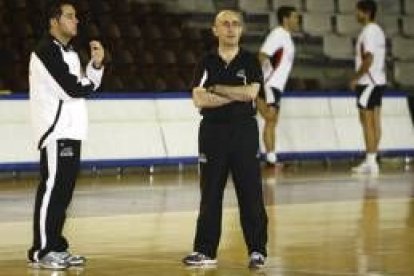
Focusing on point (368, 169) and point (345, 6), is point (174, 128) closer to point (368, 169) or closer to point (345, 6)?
point (368, 169)

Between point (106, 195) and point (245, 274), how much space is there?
23.3 feet

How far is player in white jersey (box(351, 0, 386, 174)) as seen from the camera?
65.9 ft

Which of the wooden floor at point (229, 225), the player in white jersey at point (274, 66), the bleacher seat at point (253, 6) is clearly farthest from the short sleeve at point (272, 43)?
the bleacher seat at point (253, 6)

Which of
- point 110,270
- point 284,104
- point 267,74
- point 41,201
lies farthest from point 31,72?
point 284,104

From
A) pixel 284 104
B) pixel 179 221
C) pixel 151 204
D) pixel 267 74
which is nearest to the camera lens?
pixel 179 221

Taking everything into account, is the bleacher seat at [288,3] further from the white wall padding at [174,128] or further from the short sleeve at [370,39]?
the short sleeve at [370,39]

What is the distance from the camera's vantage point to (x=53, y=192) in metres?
9.57

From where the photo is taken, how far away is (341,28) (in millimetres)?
27141

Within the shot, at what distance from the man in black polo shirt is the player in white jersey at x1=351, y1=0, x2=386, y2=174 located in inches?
418

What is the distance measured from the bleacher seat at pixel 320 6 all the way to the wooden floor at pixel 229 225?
8.12 m

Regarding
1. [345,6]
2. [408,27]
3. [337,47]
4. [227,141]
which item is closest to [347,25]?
[345,6]

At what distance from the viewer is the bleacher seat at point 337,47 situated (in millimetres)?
26812

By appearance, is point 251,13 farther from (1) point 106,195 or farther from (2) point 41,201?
(2) point 41,201

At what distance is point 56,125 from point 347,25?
60.0 feet
